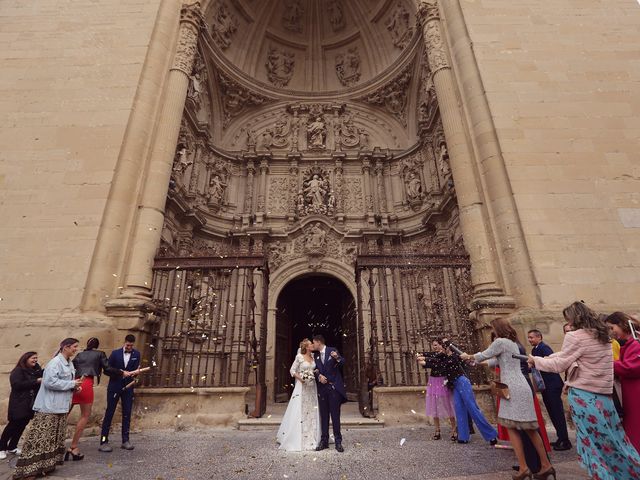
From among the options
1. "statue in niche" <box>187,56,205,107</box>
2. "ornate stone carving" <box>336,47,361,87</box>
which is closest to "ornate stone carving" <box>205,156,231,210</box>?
"statue in niche" <box>187,56,205,107</box>

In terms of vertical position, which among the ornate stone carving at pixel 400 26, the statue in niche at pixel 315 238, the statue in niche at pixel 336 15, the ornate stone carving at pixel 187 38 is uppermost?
the statue in niche at pixel 336 15

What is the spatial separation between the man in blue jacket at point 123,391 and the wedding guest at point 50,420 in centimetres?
69

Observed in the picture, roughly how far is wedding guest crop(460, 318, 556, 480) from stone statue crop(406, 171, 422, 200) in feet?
32.7

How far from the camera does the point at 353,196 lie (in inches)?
546

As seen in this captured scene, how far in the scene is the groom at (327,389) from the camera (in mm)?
4338

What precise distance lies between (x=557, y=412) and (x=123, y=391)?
5.82m

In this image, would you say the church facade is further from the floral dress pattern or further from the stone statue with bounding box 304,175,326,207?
the floral dress pattern

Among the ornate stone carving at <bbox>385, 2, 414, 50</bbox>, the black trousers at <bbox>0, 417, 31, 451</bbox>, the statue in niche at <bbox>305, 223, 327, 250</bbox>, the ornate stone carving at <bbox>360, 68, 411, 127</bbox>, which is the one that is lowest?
the black trousers at <bbox>0, 417, 31, 451</bbox>

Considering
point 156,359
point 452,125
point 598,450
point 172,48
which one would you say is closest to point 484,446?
point 598,450

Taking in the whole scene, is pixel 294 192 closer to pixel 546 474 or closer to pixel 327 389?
pixel 327 389

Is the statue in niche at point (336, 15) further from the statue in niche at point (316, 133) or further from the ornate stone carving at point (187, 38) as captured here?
the ornate stone carving at point (187, 38)

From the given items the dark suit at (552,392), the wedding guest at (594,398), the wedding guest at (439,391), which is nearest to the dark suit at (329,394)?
the wedding guest at (439,391)

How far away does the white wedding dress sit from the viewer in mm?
4344

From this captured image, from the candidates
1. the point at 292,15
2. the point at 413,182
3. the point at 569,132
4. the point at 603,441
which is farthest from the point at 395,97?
the point at 603,441
